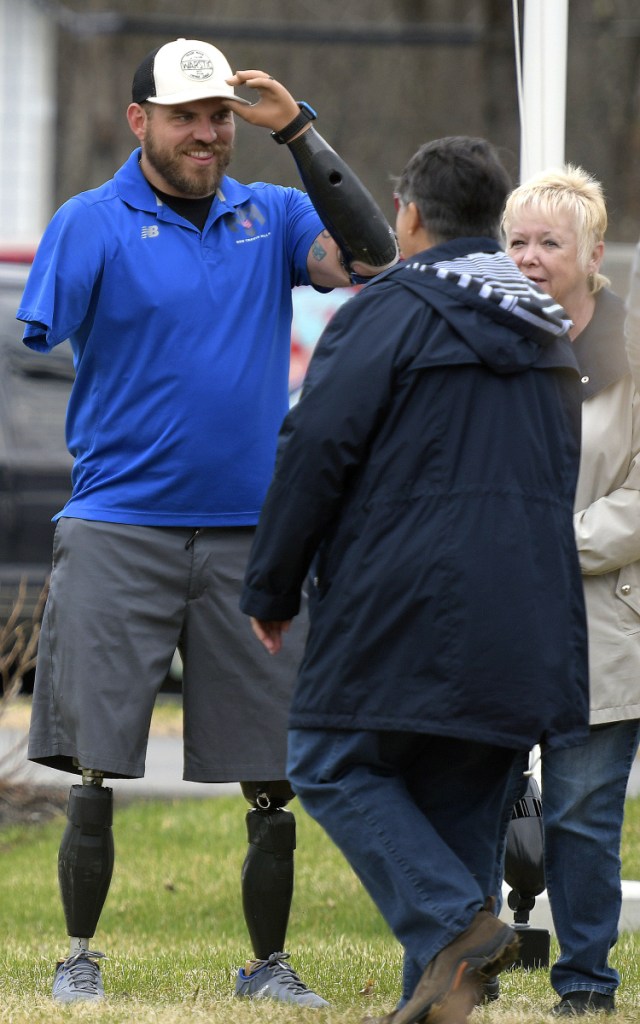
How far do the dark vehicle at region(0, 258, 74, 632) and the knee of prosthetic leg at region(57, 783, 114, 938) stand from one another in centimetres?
551

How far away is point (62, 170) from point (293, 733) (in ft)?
47.3

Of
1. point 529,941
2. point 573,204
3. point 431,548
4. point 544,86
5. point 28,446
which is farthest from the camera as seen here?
point 28,446

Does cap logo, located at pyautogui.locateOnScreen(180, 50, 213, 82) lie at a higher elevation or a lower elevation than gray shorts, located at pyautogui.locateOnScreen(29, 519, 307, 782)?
higher

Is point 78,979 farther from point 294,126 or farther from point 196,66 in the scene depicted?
point 196,66

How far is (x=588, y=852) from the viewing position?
389 centimetres

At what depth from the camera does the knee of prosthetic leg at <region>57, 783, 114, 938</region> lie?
4.22 metres

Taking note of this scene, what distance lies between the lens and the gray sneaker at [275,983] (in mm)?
4120

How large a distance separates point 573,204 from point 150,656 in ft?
4.96

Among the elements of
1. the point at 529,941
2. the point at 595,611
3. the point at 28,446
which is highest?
the point at 595,611

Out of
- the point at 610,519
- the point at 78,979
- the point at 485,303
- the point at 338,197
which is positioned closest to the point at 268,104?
the point at 338,197

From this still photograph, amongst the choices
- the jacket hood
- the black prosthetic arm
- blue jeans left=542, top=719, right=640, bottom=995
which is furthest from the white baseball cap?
blue jeans left=542, top=719, right=640, bottom=995

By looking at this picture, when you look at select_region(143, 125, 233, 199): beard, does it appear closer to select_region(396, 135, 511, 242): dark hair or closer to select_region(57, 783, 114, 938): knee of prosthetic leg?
select_region(396, 135, 511, 242): dark hair

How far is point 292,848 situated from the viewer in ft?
14.4

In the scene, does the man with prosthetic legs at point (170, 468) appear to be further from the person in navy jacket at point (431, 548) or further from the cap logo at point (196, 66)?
the person in navy jacket at point (431, 548)
